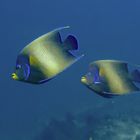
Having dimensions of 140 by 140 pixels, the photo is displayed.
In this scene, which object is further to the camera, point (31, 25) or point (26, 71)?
point (31, 25)

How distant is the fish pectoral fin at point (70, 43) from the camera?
2.04m

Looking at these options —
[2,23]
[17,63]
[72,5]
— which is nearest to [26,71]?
[17,63]

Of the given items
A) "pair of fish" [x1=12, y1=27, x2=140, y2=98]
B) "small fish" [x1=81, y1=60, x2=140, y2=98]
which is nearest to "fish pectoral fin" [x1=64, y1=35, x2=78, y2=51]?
"pair of fish" [x1=12, y1=27, x2=140, y2=98]

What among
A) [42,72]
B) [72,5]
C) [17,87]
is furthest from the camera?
[72,5]

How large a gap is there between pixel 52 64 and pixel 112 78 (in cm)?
33

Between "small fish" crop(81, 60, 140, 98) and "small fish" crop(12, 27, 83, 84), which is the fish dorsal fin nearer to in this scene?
"small fish" crop(12, 27, 83, 84)

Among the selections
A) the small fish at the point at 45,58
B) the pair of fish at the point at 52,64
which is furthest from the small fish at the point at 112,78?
the small fish at the point at 45,58

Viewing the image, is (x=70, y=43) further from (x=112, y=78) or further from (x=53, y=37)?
(x=112, y=78)

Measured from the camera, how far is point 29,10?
251ft

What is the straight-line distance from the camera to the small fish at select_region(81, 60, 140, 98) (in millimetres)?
2117

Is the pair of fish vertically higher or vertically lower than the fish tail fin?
higher

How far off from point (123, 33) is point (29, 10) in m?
17.4

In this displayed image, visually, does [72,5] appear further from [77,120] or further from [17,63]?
[17,63]

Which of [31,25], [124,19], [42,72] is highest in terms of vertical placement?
[42,72]
